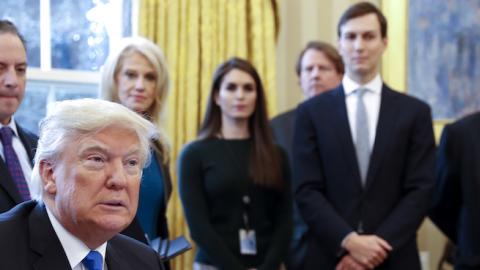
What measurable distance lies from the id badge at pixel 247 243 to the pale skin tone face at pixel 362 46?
0.96m

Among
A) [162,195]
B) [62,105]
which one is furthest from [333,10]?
[62,105]

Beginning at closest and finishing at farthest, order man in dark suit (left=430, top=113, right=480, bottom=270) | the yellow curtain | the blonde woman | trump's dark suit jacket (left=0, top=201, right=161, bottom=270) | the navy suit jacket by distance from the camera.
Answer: trump's dark suit jacket (left=0, top=201, right=161, bottom=270), the blonde woman, man in dark suit (left=430, top=113, right=480, bottom=270), the navy suit jacket, the yellow curtain

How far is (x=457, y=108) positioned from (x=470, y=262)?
7.52ft

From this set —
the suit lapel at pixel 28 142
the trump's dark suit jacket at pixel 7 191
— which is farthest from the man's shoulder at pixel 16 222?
the suit lapel at pixel 28 142

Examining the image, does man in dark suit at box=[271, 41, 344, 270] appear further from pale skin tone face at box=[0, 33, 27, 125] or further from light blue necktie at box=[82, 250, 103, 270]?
light blue necktie at box=[82, 250, 103, 270]

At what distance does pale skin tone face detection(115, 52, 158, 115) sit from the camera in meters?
3.41

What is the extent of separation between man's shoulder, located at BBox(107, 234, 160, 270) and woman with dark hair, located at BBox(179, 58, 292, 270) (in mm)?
1386

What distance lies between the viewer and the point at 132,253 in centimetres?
213

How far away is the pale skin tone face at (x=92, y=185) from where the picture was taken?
186 cm

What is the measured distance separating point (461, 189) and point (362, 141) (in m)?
0.70

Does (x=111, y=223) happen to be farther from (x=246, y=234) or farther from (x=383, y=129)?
(x=383, y=129)

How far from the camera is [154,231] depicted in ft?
10.6

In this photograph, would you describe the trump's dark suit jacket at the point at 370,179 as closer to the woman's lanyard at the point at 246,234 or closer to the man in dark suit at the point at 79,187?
the woman's lanyard at the point at 246,234

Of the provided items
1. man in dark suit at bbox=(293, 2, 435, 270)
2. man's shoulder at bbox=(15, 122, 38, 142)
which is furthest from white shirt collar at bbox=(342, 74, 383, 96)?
man's shoulder at bbox=(15, 122, 38, 142)
